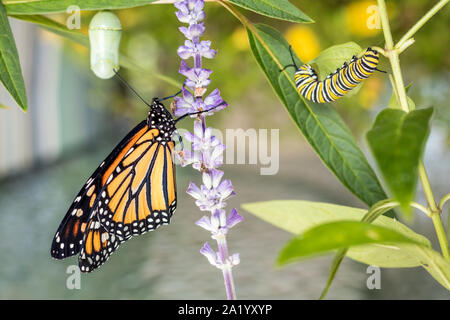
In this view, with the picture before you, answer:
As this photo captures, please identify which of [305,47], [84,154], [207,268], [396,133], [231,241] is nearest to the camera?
[396,133]

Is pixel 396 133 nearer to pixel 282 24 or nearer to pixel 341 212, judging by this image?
pixel 341 212

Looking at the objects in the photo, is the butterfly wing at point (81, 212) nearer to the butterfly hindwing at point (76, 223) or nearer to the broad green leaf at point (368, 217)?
the butterfly hindwing at point (76, 223)

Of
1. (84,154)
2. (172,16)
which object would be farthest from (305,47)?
(84,154)

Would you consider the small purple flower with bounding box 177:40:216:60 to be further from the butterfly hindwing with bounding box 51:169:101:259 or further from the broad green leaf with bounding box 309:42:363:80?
the butterfly hindwing with bounding box 51:169:101:259

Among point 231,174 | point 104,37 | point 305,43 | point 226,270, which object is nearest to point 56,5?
point 104,37

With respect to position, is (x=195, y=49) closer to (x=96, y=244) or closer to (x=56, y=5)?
(x=56, y=5)

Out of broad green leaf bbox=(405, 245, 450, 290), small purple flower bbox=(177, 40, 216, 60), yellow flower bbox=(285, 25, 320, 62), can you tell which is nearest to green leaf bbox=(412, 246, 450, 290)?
broad green leaf bbox=(405, 245, 450, 290)
